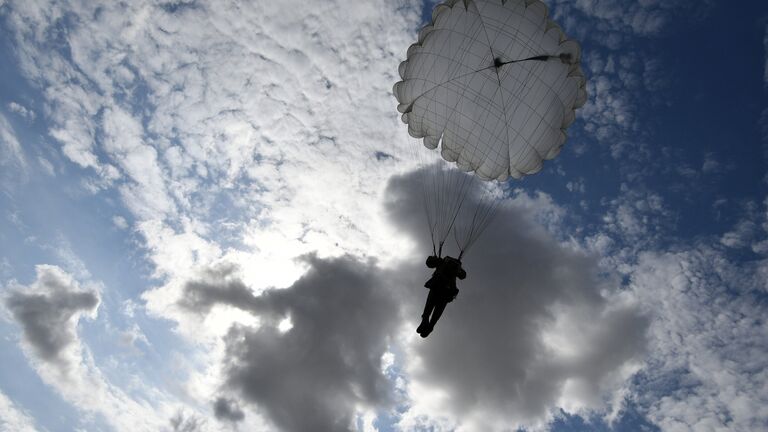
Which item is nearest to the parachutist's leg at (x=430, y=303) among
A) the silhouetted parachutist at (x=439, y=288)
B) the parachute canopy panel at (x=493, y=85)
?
the silhouetted parachutist at (x=439, y=288)

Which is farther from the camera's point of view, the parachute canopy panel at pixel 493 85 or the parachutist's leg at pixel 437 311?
the parachute canopy panel at pixel 493 85

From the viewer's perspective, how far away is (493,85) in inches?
698

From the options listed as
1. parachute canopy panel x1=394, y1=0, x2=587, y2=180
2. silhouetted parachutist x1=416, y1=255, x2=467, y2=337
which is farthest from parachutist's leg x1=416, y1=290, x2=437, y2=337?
parachute canopy panel x1=394, y1=0, x2=587, y2=180

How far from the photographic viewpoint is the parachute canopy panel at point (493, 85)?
55.2ft

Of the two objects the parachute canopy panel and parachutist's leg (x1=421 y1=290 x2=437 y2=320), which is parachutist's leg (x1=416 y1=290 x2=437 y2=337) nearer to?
parachutist's leg (x1=421 y1=290 x2=437 y2=320)

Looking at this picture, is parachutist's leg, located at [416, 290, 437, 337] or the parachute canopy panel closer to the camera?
parachutist's leg, located at [416, 290, 437, 337]

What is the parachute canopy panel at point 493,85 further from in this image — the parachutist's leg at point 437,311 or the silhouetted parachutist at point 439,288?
the parachutist's leg at point 437,311

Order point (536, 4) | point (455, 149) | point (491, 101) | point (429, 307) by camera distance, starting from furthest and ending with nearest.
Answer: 1. point (455, 149)
2. point (491, 101)
3. point (536, 4)
4. point (429, 307)

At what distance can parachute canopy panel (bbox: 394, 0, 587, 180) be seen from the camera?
55.2 feet

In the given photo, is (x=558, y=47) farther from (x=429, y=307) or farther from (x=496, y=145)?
(x=429, y=307)

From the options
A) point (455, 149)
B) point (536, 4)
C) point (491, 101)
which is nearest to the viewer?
point (536, 4)

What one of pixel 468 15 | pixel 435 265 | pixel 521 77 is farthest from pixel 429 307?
pixel 468 15

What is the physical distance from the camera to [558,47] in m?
16.6

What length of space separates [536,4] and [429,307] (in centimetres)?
1011
